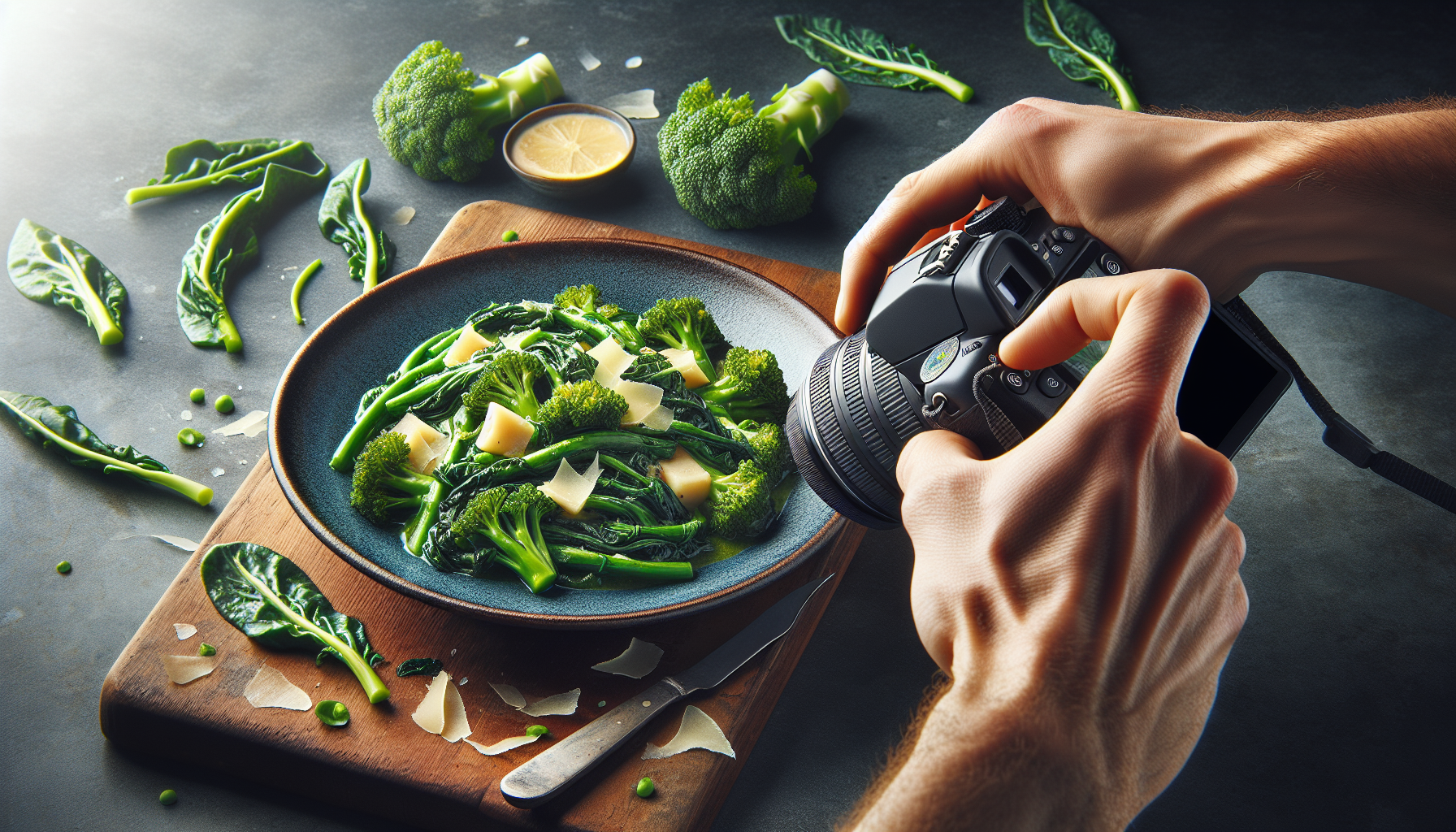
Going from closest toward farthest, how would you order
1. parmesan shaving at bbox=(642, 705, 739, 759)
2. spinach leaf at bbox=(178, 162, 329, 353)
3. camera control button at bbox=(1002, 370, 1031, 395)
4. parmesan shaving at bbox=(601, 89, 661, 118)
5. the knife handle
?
camera control button at bbox=(1002, 370, 1031, 395) < the knife handle < parmesan shaving at bbox=(642, 705, 739, 759) < spinach leaf at bbox=(178, 162, 329, 353) < parmesan shaving at bbox=(601, 89, 661, 118)

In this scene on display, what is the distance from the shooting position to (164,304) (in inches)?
86.8

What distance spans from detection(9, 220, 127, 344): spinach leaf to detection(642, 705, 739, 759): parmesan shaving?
1.63m

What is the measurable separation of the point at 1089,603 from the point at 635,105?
7.83 feet

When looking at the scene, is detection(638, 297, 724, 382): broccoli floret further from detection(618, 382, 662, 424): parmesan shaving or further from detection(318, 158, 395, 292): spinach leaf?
detection(318, 158, 395, 292): spinach leaf

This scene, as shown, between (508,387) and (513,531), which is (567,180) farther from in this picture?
(513,531)

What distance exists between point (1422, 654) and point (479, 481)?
1.67 m

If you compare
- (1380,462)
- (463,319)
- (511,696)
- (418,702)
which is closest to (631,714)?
(511,696)

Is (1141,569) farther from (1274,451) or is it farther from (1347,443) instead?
(1274,451)

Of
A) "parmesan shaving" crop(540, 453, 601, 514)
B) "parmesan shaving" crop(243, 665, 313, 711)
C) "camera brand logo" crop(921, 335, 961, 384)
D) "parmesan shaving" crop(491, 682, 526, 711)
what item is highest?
"camera brand logo" crop(921, 335, 961, 384)

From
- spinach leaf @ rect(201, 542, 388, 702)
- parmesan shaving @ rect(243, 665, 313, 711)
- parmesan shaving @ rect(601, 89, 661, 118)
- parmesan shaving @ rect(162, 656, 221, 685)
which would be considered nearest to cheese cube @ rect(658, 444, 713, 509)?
spinach leaf @ rect(201, 542, 388, 702)

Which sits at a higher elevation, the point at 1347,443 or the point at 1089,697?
the point at 1089,697

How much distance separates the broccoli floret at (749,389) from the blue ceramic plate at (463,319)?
0.08m

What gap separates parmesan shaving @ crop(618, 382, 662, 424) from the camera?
164cm

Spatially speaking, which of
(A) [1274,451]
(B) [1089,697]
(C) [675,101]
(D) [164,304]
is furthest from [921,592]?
(C) [675,101]
